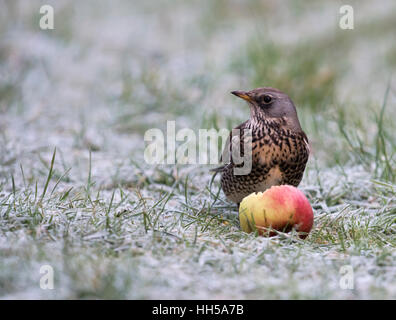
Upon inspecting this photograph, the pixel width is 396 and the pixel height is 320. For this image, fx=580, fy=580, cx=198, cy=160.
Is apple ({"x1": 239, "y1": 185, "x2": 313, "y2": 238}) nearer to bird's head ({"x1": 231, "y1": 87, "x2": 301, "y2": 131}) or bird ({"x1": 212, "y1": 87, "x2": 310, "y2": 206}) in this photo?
bird ({"x1": 212, "y1": 87, "x2": 310, "y2": 206})

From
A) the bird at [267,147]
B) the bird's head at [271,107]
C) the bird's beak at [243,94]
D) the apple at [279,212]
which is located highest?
the bird's beak at [243,94]

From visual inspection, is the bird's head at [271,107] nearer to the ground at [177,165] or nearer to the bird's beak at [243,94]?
the bird's beak at [243,94]

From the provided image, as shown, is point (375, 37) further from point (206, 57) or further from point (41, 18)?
point (41, 18)

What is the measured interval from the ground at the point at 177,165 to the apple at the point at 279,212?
0.09 m

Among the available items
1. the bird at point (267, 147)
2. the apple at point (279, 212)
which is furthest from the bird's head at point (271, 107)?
the apple at point (279, 212)

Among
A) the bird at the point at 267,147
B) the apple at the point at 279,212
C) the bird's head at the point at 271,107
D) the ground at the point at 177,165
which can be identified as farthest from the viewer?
the bird's head at the point at 271,107

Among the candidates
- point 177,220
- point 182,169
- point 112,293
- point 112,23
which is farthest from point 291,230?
point 112,23

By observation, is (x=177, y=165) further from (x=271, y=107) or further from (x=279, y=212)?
(x=279, y=212)

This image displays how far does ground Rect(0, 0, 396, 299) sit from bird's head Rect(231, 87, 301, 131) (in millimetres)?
630

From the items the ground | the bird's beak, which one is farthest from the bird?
the ground

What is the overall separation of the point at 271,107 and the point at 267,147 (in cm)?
31

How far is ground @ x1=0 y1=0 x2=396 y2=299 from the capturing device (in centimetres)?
262

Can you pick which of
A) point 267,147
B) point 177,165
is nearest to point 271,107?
point 267,147

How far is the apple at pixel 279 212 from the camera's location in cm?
318
